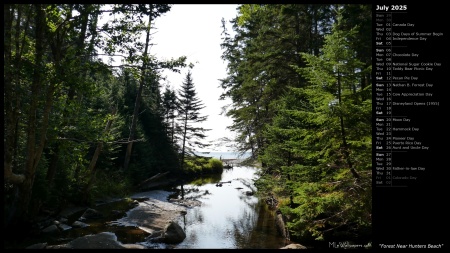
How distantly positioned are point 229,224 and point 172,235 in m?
3.66

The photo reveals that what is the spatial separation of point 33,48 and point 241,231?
10022 millimetres

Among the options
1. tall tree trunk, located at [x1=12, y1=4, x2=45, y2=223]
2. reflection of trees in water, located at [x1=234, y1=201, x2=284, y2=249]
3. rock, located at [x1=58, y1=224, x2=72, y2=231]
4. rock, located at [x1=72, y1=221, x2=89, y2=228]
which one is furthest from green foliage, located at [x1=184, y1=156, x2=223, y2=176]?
tall tree trunk, located at [x1=12, y1=4, x2=45, y2=223]

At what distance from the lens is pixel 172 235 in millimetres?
10984

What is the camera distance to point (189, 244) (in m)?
10.7

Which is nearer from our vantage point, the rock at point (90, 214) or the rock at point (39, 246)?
the rock at point (39, 246)

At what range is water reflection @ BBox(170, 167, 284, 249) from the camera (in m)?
10.9

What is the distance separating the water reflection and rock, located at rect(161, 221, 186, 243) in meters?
0.26

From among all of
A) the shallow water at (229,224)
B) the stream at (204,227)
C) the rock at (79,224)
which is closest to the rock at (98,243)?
the stream at (204,227)

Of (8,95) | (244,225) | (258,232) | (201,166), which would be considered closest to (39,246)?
(8,95)

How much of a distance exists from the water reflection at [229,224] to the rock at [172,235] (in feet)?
0.84

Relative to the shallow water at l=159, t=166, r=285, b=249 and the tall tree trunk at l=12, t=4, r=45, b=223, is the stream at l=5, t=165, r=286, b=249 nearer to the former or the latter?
the shallow water at l=159, t=166, r=285, b=249

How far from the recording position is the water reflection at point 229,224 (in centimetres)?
1088

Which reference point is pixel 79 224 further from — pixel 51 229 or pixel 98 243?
pixel 98 243

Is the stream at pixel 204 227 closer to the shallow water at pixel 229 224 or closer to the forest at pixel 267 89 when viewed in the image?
the shallow water at pixel 229 224
